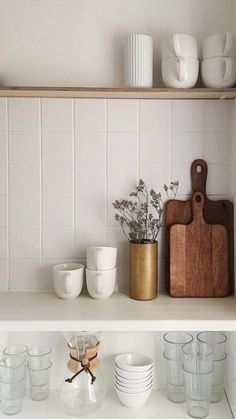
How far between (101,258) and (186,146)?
0.44m

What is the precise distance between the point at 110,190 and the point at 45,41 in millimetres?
492

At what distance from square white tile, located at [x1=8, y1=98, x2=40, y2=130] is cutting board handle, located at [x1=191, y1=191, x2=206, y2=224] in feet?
1.74

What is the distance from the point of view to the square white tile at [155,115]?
4.50 ft

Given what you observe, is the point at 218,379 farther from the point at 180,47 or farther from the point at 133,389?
the point at 180,47

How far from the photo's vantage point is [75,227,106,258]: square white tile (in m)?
1.39

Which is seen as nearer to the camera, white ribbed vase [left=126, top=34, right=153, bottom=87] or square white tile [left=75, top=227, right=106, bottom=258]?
white ribbed vase [left=126, top=34, right=153, bottom=87]

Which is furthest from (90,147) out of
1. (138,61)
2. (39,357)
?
(39,357)

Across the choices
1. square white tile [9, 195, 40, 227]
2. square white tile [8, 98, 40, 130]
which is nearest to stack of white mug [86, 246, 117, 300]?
square white tile [9, 195, 40, 227]

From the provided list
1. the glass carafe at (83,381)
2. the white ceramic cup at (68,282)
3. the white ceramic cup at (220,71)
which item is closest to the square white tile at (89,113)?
the white ceramic cup at (220,71)

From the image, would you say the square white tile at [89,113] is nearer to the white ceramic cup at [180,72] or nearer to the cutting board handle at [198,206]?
the white ceramic cup at [180,72]

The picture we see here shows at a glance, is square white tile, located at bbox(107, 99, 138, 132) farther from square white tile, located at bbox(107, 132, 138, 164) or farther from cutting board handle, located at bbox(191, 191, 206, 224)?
cutting board handle, located at bbox(191, 191, 206, 224)

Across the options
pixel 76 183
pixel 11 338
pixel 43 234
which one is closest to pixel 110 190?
pixel 76 183

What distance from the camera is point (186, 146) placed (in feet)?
4.54

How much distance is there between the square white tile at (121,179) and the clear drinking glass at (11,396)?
0.64m
